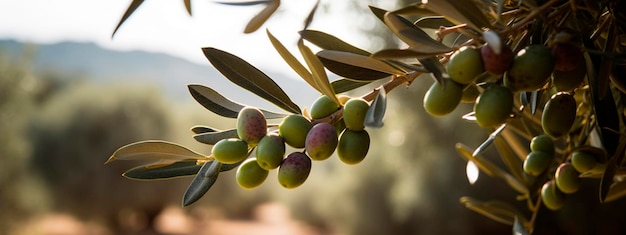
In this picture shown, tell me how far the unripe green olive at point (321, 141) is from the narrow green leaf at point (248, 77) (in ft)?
0.16

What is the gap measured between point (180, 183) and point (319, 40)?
7.59 meters

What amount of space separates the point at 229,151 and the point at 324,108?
0.05 meters

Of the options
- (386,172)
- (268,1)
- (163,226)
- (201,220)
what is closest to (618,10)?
(268,1)

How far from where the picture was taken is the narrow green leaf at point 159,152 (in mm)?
301

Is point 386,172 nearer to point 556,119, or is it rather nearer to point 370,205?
point 370,205

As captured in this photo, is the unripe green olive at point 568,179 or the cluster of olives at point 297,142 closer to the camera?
the cluster of olives at point 297,142

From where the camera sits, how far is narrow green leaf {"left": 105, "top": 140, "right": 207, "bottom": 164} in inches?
11.8

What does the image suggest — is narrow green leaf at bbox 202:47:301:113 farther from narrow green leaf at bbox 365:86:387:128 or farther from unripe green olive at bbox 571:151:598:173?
unripe green olive at bbox 571:151:598:173

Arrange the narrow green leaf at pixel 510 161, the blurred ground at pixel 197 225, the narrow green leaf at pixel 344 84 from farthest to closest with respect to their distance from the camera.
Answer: the blurred ground at pixel 197 225, the narrow green leaf at pixel 510 161, the narrow green leaf at pixel 344 84

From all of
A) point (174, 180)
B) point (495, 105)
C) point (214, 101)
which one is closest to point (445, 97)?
point (495, 105)

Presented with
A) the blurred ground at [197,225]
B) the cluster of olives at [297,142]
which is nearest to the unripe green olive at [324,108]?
the cluster of olives at [297,142]

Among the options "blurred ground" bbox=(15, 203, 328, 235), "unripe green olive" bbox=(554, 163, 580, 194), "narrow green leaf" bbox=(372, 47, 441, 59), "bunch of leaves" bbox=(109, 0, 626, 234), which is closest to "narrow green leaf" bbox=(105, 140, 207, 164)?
"bunch of leaves" bbox=(109, 0, 626, 234)

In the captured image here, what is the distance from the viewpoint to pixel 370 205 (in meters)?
4.53

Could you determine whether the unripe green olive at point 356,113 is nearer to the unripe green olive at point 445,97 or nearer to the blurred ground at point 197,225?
the unripe green olive at point 445,97
